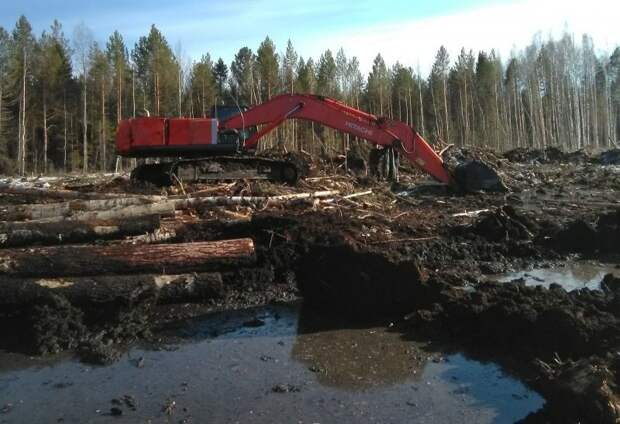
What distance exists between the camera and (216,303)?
6.77 meters

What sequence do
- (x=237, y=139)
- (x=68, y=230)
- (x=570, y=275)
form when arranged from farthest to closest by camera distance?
(x=237, y=139) < (x=570, y=275) < (x=68, y=230)

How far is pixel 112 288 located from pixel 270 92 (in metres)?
40.9

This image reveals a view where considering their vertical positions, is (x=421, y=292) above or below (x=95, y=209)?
below

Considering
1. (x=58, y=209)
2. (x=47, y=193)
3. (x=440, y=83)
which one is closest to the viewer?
(x=58, y=209)

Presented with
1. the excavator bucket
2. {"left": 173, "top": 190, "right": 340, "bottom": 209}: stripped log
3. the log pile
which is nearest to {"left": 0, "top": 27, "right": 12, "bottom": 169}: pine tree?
the excavator bucket

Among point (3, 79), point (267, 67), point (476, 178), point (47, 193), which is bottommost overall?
point (47, 193)

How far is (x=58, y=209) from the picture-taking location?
26.8 ft

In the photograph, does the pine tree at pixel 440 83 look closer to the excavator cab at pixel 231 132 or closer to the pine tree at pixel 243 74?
the pine tree at pixel 243 74

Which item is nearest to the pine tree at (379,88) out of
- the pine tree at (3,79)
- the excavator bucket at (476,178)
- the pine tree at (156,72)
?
the pine tree at (156,72)

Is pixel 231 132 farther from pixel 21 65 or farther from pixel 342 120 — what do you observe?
pixel 21 65

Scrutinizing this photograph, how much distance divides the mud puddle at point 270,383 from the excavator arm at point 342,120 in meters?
8.85

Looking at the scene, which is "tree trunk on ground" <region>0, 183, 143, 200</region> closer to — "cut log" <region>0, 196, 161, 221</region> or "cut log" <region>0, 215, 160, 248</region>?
"cut log" <region>0, 196, 161, 221</region>

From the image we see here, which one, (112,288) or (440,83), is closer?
(112,288)

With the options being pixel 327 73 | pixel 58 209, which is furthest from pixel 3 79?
pixel 58 209
